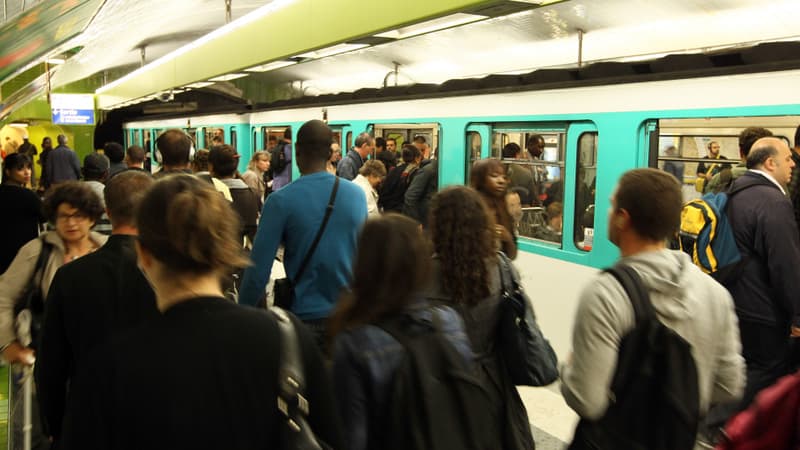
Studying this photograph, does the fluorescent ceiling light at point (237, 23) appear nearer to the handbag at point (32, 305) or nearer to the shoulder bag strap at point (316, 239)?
the shoulder bag strap at point (316, 239)

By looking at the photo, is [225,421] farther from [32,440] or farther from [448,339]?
[32,440]

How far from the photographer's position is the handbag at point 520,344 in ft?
7.30

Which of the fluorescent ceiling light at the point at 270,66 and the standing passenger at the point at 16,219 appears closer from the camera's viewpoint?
the standing passenger at the point at 16,219

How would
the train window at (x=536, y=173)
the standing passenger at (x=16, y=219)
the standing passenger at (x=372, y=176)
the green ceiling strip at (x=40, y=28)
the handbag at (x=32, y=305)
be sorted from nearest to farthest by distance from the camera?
the handbag at (x=32, y=305) → the green ceiling strip at (x=40, y=28) → the standing passenger at (x=16, y=219) → the train window at (x=536, y=173) → the standing passenger at (x=372, y=176)

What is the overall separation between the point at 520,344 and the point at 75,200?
67.9 inches

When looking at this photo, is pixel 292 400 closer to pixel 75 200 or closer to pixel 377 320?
pixel 377 320

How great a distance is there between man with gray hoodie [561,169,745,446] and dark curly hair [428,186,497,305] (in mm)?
353

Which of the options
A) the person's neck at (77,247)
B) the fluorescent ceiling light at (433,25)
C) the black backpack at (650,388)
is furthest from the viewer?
the fluorescent ceiling light at (433,25)

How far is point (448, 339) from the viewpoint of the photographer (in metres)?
1.70

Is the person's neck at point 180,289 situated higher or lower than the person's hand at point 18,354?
higher

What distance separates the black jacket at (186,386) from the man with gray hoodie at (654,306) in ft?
3.06

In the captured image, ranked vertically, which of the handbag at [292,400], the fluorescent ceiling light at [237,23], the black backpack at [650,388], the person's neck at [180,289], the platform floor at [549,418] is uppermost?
the fluorescent ceiling light at [237,23]

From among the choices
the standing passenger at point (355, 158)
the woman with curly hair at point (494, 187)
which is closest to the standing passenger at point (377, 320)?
the woman with curly hair at point (494, 187)

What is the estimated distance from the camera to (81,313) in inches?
78.4
